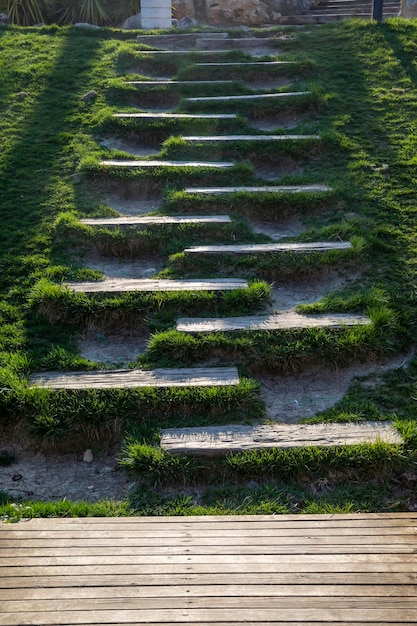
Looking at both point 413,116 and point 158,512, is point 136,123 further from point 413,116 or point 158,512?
point 158,512

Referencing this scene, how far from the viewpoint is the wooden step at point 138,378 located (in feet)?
13.0

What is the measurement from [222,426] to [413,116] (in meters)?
5.00

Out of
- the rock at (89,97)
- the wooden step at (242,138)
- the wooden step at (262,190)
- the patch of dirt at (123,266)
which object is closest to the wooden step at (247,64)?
the rock at (89,97)

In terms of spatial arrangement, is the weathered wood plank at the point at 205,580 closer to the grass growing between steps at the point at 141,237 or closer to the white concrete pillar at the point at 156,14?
the grass growing between steps at the point at 141,237

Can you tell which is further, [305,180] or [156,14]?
[156,14]

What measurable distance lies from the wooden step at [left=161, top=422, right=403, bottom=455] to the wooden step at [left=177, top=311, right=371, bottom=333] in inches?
32.9

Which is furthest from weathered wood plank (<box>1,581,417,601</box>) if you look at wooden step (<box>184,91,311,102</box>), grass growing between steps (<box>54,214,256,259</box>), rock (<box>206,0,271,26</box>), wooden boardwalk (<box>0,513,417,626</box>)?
rock (<box>206,0,271,26</box>)

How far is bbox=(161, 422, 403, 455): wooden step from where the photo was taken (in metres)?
3.57

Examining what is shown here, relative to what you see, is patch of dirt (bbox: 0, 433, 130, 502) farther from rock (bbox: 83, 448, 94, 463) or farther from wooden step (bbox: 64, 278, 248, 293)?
A: wooden step (bbox: 64, 278, 248, 293)

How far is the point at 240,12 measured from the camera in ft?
45.1

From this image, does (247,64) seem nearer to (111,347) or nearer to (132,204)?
(132,204)

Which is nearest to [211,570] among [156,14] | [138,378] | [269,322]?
[138,378]

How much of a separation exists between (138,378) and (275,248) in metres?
1.75

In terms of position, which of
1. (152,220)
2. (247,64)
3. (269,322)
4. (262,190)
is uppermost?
(247,64)
